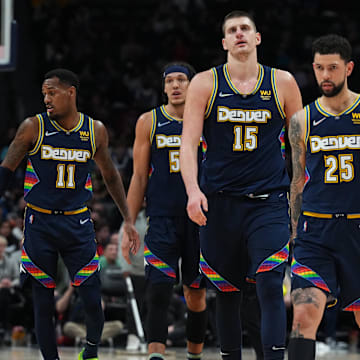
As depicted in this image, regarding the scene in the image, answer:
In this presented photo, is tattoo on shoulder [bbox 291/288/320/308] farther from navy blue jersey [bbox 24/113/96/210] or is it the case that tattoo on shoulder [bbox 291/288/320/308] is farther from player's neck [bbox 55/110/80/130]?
player's neck [bbox 55/110/80/130]

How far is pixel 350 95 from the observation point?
593 centimetres

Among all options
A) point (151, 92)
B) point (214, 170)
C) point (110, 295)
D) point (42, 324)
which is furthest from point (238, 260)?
point (151, 92)

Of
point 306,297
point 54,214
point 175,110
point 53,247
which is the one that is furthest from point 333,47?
point 53,247

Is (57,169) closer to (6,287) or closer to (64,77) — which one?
(64,77)

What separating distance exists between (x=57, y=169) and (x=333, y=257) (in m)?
2.66

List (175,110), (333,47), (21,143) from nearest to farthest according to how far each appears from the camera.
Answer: (333,47) → (21,143) → (175,110)

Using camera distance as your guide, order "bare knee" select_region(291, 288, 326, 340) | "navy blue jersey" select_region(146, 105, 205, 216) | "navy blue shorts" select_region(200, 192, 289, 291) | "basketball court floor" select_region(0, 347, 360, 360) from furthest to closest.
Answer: "basketball court floor" select_region(0, 347, 360, 360) < "navy blue jersey" select_region(146, 105, 205, 216) < "navy blue shorts" select_region(200, 192, 289, 291) < "bare knee" select_region(291, 288, 326, 340)

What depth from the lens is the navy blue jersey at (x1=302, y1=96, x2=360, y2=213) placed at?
577 centimetres

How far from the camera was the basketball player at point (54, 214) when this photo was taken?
24.3 ft

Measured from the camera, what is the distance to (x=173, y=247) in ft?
25.5

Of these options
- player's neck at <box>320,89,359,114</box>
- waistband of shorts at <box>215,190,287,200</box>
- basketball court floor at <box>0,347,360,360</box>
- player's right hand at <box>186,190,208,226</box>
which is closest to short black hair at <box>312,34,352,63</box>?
player's neck at <box>320,89,359,114</box>

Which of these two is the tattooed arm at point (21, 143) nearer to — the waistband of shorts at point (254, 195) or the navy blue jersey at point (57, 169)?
the navy blue jersey at point (57, 169)

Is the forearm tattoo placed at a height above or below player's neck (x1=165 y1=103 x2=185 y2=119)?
below

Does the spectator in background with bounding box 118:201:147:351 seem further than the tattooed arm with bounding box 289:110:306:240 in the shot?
Yes
